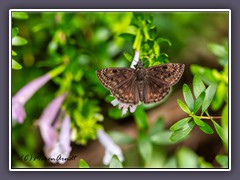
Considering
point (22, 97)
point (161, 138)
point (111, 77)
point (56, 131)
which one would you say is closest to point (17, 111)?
point (22, 97)

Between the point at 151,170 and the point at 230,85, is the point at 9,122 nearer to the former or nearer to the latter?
the point at 151,170

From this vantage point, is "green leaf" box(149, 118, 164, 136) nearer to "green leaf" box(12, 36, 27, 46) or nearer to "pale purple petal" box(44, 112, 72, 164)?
"pale purple petal" box(44, 112, 72, 164)

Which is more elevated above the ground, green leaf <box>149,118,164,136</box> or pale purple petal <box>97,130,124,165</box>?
green leaf <box>149,118,164,136</box>

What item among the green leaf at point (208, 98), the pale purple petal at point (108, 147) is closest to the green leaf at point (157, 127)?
the pale purple petal at point (108, 147)

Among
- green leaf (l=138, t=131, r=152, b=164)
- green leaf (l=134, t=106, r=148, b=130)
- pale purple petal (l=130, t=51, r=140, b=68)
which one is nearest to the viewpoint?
pale purple petal (l=130, t=51, r=140, b=68)

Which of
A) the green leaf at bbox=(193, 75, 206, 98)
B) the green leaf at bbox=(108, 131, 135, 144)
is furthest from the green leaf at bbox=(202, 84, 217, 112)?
the green leaf at bbox=(108, 131, 135, 144)

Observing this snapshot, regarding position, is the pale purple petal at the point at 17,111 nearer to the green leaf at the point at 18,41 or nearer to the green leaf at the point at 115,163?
the green leaf at the point at 18,41

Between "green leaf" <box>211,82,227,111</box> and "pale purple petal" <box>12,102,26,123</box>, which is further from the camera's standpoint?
"green leaf" <box>211,82,227,111</box>
